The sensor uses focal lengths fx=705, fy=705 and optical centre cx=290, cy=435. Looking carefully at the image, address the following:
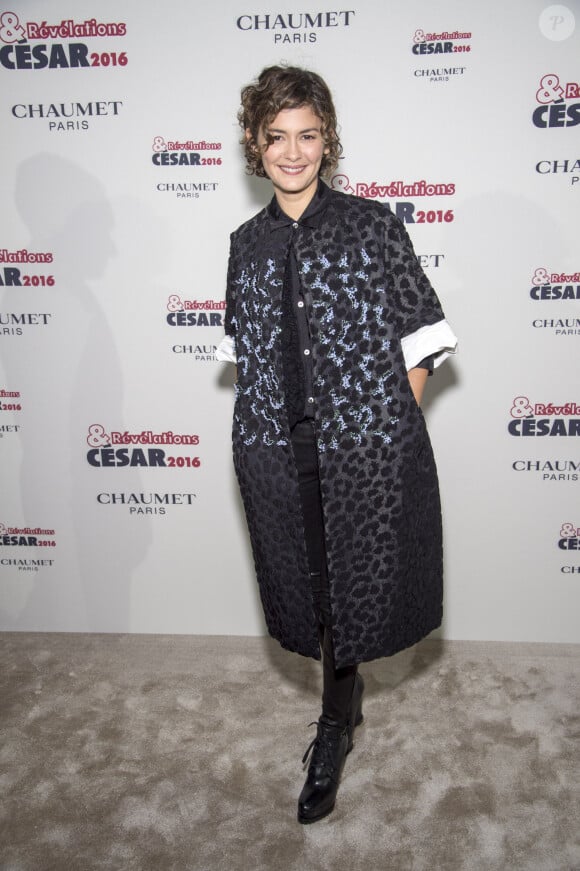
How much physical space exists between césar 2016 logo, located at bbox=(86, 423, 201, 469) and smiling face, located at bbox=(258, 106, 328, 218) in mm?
1109

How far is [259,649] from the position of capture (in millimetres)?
2619

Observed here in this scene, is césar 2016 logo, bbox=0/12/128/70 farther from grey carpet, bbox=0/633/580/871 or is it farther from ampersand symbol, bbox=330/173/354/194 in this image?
grey carpet, bbox=0/633/580/871

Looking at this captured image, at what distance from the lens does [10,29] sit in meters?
2.17

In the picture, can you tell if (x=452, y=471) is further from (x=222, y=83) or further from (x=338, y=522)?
(x=222, y=83)

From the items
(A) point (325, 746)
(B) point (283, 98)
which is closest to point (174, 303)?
(B) point (283, 98)

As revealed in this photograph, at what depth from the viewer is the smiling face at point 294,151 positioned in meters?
1.57

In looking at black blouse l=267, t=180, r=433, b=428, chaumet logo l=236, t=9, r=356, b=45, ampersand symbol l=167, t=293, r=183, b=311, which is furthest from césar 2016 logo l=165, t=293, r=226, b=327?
chaumet logo l=236, t=9, r=356, b=45

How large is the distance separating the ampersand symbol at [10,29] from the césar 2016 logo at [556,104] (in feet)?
5.18

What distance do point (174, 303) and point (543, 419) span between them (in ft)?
4.25

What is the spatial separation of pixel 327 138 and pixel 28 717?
1956mm

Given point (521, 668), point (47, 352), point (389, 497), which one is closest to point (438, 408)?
point (389, 497)

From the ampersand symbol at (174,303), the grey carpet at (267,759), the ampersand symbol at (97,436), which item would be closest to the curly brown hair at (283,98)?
the ampersand symbol at (174,303)

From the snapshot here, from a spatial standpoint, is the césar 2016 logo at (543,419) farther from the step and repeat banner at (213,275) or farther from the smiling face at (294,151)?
the smiling face at (294,151)

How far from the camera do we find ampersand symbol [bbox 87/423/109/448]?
2.52 m
